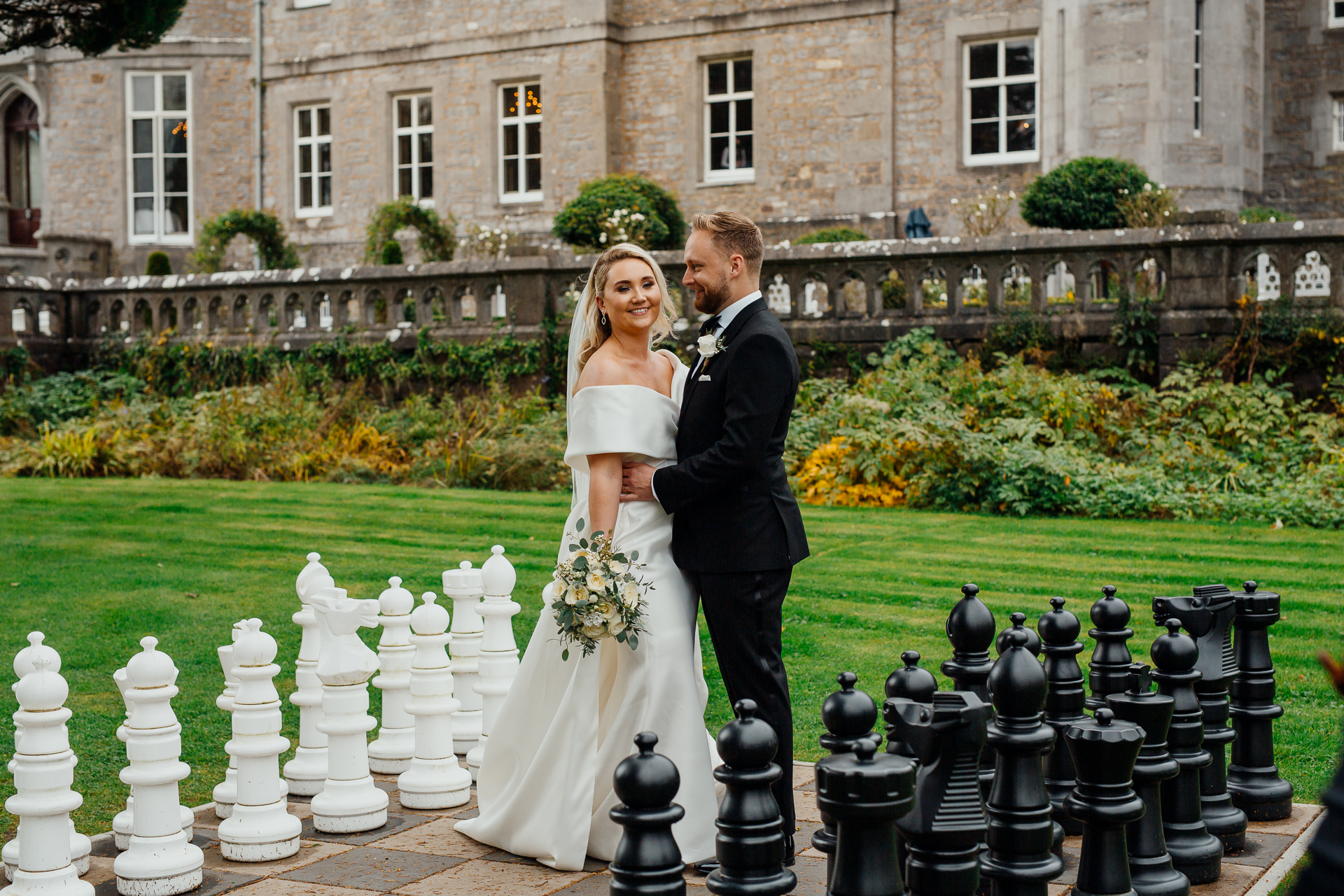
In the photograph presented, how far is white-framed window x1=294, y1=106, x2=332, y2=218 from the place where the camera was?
2759 cm

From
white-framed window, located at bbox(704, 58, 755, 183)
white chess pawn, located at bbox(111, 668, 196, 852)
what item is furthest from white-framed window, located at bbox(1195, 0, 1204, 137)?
white chess pawn, located at bbox(111, 668, 196, 852)

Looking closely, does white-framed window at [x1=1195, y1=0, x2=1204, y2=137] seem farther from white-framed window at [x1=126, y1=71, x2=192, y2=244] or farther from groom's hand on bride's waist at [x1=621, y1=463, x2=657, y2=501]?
white-framed window at [x1=126, y1=71, x2=192, y2=244]

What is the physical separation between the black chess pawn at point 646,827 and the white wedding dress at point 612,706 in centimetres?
149

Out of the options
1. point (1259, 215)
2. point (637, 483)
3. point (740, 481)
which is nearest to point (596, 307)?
point (637, 483)

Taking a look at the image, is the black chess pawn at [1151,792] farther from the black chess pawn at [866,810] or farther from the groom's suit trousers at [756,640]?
the black chess pawn at [866,810]

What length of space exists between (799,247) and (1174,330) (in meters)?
4.05

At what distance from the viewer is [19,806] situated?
3.54 metres

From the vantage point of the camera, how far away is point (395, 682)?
194 inches

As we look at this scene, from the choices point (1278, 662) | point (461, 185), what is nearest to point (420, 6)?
point (461, 185)

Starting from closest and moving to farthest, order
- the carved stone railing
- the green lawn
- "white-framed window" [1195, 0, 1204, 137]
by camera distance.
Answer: the green lawn → the carved stone railing → "white-framed window" [1195, 0, 1204, 137]

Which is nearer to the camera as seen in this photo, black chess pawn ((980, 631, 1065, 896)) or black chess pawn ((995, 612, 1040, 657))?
black chess pawn ((980, 631, 1065, 896))

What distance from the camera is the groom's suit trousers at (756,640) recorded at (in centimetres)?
402

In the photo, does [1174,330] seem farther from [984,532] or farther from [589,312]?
[589,312]

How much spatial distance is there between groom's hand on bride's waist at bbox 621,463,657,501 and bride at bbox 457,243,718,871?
0.09 feet
